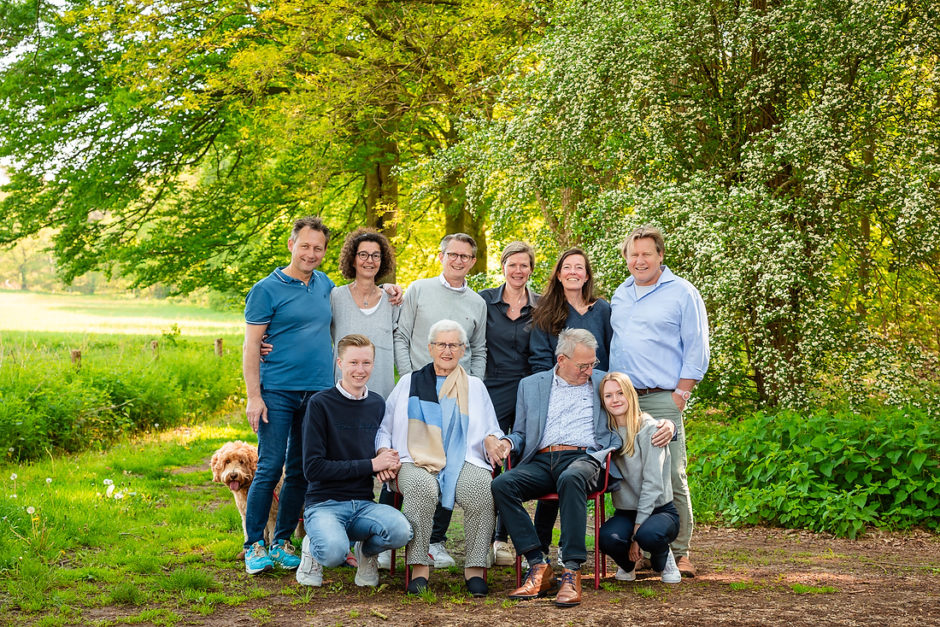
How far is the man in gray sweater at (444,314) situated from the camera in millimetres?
5230

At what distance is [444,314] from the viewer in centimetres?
523

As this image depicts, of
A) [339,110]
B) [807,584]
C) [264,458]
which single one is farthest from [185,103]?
[807,584]

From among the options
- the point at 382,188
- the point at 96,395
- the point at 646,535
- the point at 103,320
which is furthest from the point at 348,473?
the point at 103,320

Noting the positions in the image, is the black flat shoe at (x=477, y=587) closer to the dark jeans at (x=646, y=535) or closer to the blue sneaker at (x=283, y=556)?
the dark jeans at (x=646, y=535)

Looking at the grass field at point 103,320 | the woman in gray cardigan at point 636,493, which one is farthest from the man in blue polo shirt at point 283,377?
the grass field at point 103,320

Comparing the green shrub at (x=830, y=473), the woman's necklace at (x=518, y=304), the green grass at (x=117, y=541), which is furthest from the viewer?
the green shrub at (x=830, y=473)

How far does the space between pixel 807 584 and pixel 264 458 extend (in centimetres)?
325

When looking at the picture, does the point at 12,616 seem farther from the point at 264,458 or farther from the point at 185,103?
the point at 185,103

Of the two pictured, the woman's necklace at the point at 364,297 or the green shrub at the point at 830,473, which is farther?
the green shrub at the point at 830,473

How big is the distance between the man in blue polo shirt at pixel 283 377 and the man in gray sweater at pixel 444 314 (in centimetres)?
53

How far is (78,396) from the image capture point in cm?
994

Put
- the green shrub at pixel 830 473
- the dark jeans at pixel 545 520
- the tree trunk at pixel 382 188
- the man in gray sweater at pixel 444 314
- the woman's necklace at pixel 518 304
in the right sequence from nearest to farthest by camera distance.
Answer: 1. the dark jeans at pixel 545 520
2. the man in gray sweater at pixel 444 314
3. the woman's necklace at pixel 518 304
4. the green shrub at pixel 830 473
5. the tree trunk at pixel 382 188

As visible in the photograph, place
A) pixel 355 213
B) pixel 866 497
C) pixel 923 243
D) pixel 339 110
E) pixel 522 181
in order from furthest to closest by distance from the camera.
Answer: pixel 355 213 → pixel 339 110 → pixel 522 181 → pixel 923 243 → pixel 866 497

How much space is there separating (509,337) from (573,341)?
0.59m
